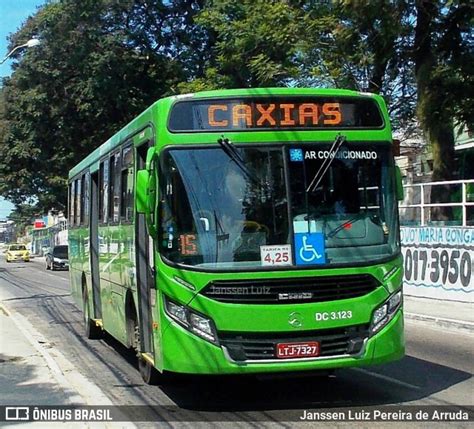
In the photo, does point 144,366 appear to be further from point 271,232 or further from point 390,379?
point 390,379

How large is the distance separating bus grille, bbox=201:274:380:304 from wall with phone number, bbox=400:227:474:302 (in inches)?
412

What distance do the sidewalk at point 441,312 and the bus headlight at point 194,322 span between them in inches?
317

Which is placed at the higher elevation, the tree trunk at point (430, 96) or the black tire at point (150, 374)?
the tree trunk at point (430, 96)

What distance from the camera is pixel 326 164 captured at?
7586 millimetres

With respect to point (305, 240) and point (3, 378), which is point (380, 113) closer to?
point (305, 240)

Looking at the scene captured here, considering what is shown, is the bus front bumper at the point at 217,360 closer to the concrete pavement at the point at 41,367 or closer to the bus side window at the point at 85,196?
the concrete pavement at the point at 41,367

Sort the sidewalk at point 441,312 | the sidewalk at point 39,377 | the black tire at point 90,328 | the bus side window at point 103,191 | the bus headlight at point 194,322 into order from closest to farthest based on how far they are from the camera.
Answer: the bus headlight at point 194,322
the sidewalk at point 39,377
the bus side window at point 103,191
the black tire at point 90,328
the sidewalk at point 441,312

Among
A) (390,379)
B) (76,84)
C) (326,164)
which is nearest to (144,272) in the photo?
(326,164)

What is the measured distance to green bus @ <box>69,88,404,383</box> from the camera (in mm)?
7078

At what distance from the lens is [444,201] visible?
19.5 meters

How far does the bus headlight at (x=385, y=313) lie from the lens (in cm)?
739

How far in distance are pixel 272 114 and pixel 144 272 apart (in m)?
2.19

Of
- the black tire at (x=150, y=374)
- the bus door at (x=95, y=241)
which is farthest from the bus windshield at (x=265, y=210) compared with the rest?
the bus door at (x=95, y=241)

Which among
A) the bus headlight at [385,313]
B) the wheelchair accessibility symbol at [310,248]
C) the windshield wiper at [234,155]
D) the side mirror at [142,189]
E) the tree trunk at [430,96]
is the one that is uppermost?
the tree trunk at [430,96]
